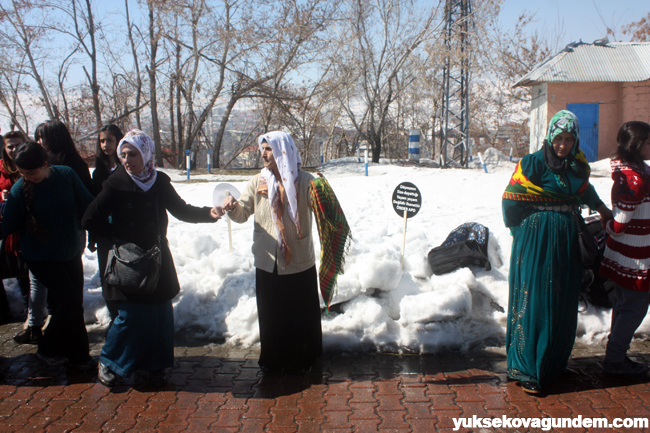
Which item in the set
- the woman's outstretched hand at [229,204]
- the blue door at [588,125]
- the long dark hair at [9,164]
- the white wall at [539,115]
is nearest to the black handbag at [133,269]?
the woman's outstretched hand at [229,204]

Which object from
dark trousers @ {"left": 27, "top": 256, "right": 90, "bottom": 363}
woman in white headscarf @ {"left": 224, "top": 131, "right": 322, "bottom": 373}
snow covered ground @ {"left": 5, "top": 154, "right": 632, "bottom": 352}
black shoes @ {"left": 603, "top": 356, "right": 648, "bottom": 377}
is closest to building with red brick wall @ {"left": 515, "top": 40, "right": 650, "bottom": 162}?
snow covered ground @ {"left": 5, "top": 154, "right": 632, "bottom": 352}

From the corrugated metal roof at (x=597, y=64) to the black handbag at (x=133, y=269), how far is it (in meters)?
16.4

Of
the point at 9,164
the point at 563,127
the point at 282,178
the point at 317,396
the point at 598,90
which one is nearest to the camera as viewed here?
→ the point at 563,127

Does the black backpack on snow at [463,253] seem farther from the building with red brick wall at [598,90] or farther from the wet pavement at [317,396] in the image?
the building with red brick wall at [598,90]

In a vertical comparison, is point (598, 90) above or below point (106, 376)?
above

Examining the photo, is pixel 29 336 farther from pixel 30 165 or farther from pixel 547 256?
pixel 547 256

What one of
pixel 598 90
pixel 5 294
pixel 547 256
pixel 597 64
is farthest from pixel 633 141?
pixel 597 64

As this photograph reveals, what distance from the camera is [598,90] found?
17203mm

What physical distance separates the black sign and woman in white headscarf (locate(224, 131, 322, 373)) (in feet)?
5.57

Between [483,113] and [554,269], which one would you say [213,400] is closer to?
[554,269]

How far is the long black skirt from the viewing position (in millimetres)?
3715

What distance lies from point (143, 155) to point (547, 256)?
271 cm

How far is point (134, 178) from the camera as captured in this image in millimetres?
3453

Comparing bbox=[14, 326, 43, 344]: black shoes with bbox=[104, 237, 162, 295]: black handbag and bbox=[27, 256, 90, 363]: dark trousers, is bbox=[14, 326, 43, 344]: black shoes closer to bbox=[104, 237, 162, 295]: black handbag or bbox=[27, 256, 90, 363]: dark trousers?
bbox=[27, 256, 90, 363]: dark trousers
